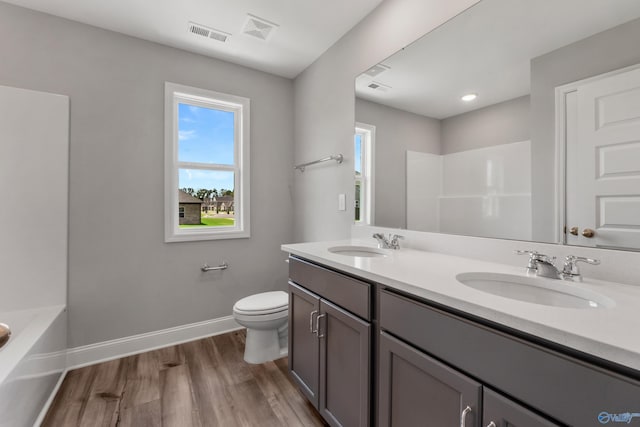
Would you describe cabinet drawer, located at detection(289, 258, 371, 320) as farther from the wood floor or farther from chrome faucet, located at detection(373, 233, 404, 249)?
the wood floor

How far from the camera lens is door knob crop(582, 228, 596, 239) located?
40.1 inches

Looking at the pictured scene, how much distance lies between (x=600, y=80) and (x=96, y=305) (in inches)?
123

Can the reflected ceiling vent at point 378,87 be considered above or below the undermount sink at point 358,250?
above

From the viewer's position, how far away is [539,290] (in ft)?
3.30

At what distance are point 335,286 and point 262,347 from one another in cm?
115

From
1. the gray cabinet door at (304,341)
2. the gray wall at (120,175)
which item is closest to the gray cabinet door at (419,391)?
the gray cabinet door at (304,341)

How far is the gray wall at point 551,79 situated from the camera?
97 cm

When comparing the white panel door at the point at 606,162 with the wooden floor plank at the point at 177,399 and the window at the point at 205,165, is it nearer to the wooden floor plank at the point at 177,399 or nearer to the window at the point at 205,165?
the wooden floor plank at the point at 177,399

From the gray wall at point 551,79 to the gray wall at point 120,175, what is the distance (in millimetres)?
2273

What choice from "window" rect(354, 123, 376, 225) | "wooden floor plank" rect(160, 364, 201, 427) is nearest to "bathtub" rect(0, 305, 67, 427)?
"wooden floor plank" rect(160, 364, 201, 427)

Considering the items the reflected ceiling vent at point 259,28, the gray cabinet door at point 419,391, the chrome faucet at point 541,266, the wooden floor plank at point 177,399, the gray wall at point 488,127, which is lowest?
the wooden floor plank at point 177,399

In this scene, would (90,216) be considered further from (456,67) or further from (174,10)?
(456,67)

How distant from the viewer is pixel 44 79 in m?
1.92

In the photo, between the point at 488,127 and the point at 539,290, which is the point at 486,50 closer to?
the point at 488,127
